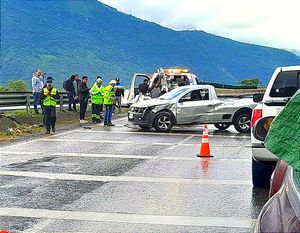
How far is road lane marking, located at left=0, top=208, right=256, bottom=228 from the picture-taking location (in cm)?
614

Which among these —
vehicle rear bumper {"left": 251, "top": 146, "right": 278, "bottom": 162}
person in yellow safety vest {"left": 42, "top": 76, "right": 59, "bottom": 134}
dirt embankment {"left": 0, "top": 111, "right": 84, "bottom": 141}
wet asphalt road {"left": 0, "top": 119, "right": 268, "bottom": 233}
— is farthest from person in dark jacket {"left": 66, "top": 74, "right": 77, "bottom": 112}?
vehicle rear bumper {"left": 251, "top": 146, "right": 278, "bottom": 162}

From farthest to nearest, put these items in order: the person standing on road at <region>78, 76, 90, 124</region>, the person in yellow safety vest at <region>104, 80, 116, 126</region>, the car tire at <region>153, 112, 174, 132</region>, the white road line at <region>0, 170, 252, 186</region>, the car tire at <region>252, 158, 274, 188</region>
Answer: the person standing on road at <region>78, 76, 90, 124</region>, the person in yellow safety vest at <region>104, 80, 116, 126</region>, the car tire at <region>153, 112, 174, 132</region>, the white road line at <region>0, 170, 252, 186</region>, the car tire at <region>252, 158, 274, 188</region>

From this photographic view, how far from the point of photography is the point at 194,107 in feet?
59.5

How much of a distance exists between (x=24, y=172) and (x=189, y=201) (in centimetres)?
340

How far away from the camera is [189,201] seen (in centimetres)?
728

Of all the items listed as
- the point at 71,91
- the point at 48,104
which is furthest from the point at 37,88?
the point at 48,104

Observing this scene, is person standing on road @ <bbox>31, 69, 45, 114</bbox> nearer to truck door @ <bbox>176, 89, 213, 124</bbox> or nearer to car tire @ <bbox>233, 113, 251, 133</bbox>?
truck door @ <bbox>176, 89, 213, 124</bbox>

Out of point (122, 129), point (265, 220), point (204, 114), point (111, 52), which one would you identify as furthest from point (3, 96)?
point (111, 52)

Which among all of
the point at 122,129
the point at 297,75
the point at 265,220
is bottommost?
the point at 122,129

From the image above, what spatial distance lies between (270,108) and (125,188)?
7.78 feet

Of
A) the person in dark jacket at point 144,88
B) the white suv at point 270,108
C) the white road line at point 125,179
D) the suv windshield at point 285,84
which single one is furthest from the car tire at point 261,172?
the person in dark jacket at point 144,88

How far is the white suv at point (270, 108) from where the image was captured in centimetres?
760

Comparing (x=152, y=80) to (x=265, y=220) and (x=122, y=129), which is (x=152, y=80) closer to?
(x=122, y=129)

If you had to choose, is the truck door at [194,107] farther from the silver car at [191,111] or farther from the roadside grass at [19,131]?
the roadside grass at [19,131]
